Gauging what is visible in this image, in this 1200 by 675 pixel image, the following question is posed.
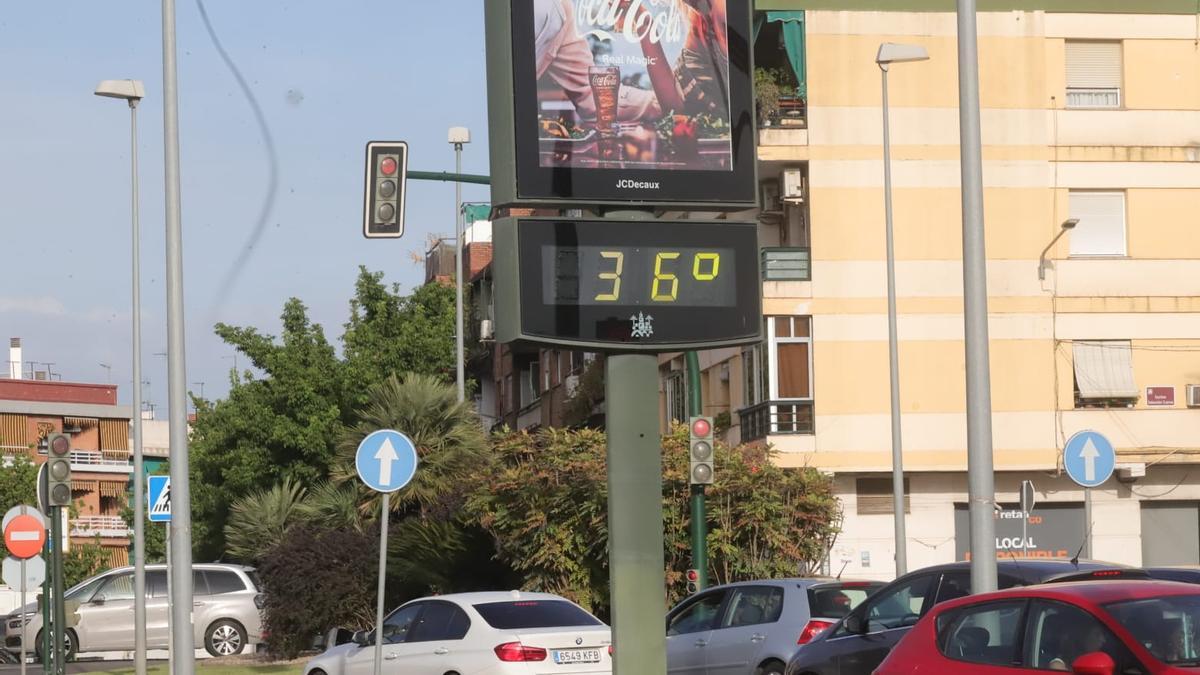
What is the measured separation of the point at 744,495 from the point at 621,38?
1696cm

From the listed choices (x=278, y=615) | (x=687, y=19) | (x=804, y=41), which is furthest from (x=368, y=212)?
(x=804, y=41)

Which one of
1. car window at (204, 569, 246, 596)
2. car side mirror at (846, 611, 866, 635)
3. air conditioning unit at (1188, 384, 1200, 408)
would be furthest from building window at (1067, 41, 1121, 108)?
car side mirror at (846, 611, 866, 635)

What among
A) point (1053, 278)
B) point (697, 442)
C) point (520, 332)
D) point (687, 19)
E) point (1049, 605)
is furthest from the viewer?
point (1053, 278)

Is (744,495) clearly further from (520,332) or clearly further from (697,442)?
(520,332)

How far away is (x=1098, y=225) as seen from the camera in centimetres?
4050

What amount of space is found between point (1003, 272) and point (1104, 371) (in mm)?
3007

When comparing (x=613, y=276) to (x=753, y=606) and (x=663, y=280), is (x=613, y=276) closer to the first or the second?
(x=663, y=280)

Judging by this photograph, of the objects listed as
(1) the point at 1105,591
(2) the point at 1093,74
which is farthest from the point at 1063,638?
(2) the point at 1093,74

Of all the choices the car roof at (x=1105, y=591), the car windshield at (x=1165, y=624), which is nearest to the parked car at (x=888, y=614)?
the car roof at (x=1105, y=591)

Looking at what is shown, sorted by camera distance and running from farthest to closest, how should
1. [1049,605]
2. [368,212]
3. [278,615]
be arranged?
[278,615] < [368,212] < [1049,605]

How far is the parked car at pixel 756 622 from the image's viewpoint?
58.8ft

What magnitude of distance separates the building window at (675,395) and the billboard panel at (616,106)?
30997mm

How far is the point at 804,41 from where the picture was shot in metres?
40.3

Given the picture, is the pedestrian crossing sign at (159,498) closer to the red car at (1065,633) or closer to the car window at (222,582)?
the car window at (222,582)
